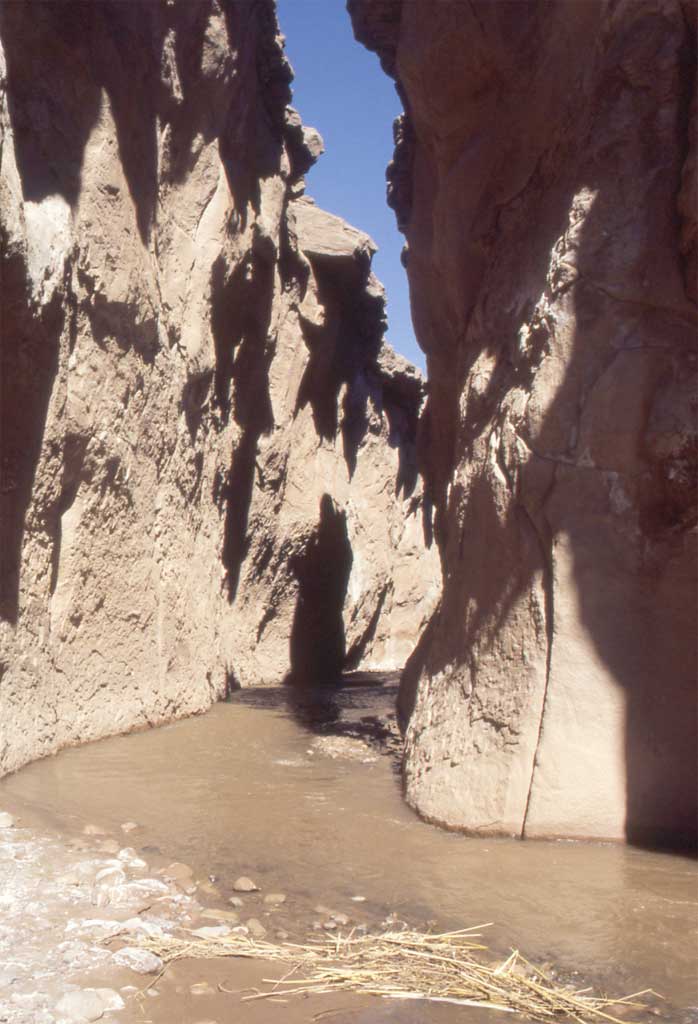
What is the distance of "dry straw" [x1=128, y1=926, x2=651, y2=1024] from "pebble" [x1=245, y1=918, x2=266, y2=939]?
0.22 ft

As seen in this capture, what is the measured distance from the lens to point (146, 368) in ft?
22.4

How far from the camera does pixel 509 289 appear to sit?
5.32 meters

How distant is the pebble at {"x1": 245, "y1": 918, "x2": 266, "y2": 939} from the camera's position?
3169 mm

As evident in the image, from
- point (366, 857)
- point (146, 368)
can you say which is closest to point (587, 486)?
point (366, 857)

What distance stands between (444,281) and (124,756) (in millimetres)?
3645

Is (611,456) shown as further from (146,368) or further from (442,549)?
(442,549)

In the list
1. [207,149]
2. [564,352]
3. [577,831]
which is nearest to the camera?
[577,831]

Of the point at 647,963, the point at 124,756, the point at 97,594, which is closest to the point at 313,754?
the point at 124,756

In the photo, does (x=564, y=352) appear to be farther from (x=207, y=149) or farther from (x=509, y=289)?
(x=207, y=149)

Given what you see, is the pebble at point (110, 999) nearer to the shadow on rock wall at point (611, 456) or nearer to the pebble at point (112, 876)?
the pebble at point (112, 876)

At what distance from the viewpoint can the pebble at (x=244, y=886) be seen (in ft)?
11.8

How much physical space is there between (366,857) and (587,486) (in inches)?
72.8

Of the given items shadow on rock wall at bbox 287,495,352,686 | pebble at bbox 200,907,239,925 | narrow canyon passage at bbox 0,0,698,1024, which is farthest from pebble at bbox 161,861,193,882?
shadow on rock wall at bbox 287,495,352,686

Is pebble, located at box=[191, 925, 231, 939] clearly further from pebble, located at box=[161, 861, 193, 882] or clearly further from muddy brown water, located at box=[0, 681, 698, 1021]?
pebble, located at box=[161, 861, 193, 882]
